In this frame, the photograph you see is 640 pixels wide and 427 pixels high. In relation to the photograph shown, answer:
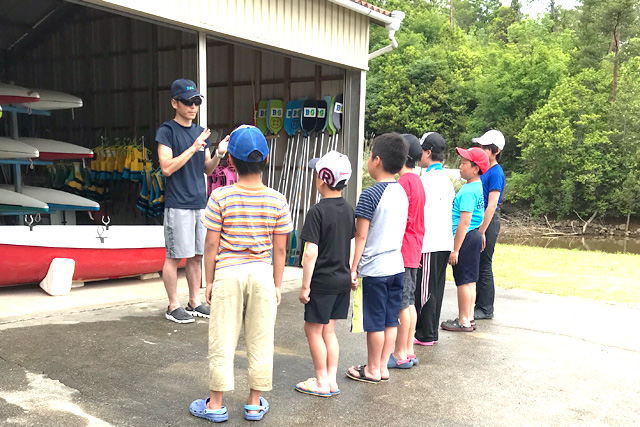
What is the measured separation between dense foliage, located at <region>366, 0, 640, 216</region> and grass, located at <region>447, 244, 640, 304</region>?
1888 centimetres

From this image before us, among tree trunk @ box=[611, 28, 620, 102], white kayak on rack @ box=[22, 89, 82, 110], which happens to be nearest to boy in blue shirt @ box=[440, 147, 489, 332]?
white kayak on rack @ box=[22, 89, 82, 110]

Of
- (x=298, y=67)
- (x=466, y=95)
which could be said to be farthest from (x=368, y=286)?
(x=466, y=95)

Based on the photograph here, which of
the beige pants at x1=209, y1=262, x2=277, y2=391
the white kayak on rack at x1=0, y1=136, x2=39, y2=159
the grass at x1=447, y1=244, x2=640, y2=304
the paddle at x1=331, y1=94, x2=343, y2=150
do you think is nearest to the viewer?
the beige pants at x1=209, y1=262, x2=277, y2=391

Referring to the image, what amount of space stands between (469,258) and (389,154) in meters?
1.82

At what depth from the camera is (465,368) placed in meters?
4.20

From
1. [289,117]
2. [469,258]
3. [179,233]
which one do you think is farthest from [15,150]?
[469,258]

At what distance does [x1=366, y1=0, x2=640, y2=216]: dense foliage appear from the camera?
1177 inches

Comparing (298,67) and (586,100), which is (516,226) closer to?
(586,100)

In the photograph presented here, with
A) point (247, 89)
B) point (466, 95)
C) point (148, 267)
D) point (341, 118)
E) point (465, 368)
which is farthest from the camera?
point (466, 95)

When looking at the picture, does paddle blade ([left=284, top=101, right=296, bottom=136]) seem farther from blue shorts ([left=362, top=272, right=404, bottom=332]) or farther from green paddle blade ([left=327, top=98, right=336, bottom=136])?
blue shorts ([left=362, top=272, right=404, bottom=332])

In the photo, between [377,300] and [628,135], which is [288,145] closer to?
[377,300]

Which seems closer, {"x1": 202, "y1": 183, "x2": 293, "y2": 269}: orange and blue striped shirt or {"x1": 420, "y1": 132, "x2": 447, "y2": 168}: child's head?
{"x1": 202, "y1": 183, "x2": 293, "y2": 269}: orange and blue striped shirt

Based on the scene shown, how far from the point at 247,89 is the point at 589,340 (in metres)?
6.93

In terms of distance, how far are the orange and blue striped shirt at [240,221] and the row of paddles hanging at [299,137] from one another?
5.90 meters
